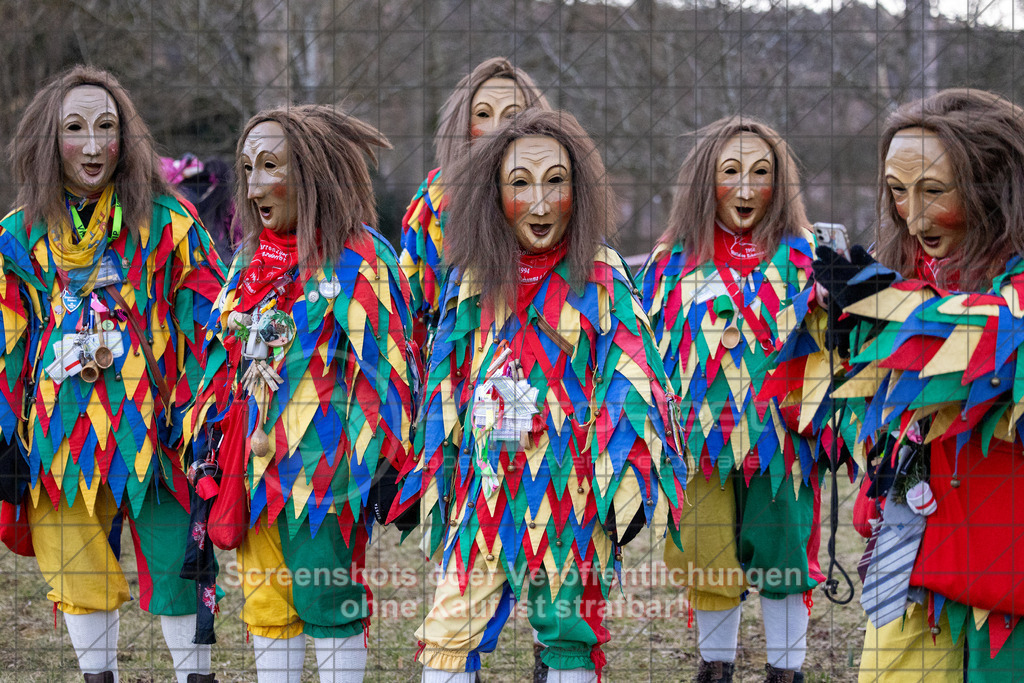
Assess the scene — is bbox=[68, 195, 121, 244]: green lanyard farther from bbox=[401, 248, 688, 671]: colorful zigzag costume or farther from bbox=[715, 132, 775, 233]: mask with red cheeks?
bbox=[715, 132, 775, 233]: mask with red cheeks

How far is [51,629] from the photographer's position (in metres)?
4.07

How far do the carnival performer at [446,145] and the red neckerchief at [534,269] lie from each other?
1.92 feet

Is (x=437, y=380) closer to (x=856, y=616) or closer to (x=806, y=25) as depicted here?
(x=856, y=616)

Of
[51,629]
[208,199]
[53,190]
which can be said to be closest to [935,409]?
[53,190]

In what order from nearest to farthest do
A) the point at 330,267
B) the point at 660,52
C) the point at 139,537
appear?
1. the point at 330,267
2. the point at 139,537
3. the point at 660,52

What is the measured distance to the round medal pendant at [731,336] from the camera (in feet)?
10.2

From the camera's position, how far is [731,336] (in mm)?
3096

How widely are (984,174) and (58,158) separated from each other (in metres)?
2.20

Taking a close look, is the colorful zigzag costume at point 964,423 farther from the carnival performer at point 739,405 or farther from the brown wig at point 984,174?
the carnival performer at point 739,405

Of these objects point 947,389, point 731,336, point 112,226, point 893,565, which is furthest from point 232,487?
point 947,389

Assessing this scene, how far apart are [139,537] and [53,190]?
92cm

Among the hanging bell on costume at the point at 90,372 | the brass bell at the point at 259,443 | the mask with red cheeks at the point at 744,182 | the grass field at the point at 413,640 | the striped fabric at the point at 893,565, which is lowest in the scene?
the grass field at the point at 413,640

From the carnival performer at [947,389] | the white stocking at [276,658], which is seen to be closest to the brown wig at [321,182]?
the white stocking at [276,658]

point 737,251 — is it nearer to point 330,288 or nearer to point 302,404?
point 330,288
